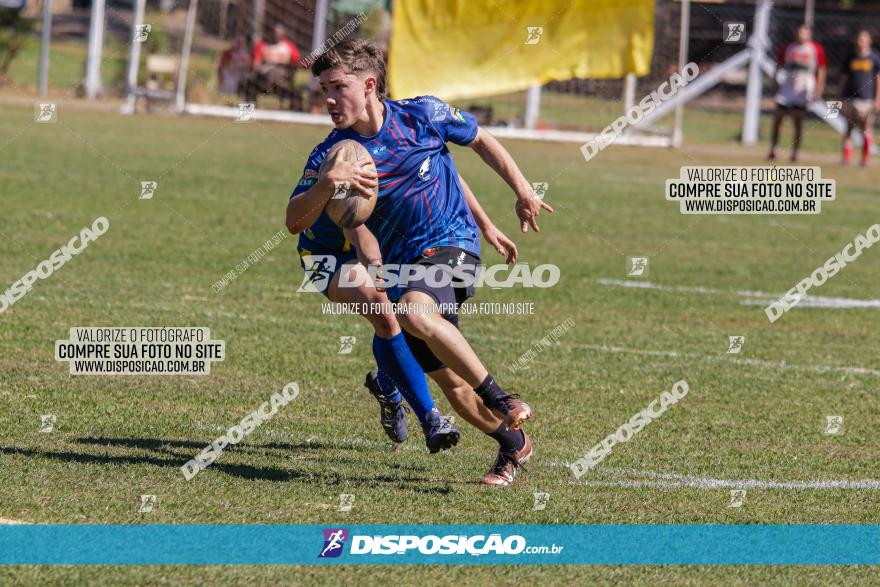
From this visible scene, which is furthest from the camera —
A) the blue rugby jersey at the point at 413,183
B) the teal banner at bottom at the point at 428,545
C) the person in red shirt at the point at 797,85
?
the person in red shirt at the point at 797,85

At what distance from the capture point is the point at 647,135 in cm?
3328

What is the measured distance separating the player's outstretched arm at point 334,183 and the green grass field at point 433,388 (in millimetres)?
1266

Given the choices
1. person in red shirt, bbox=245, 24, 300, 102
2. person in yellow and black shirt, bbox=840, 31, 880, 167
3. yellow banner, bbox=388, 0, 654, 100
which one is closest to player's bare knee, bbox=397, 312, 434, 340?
person in yellow and black shirt, bbox=840, 31, 880, 167

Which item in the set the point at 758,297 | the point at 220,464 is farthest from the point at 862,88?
the point at 220,464

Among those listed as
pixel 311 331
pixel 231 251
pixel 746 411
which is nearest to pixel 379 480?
pixel 746 411

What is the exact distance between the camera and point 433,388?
9422 millimetres

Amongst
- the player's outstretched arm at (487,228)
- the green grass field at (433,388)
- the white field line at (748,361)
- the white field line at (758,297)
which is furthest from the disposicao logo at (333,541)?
the white field line at (758,297)

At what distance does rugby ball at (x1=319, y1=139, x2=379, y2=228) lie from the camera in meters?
6.51

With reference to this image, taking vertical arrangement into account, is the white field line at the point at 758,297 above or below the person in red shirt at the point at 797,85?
below

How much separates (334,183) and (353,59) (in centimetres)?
73

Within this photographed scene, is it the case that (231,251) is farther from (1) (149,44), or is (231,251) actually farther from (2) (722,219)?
(1) (149,44)

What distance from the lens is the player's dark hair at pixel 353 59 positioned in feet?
22.0

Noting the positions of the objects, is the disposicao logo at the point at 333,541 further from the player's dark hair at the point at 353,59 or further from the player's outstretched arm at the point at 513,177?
the player's dark hair at the point at 353,59

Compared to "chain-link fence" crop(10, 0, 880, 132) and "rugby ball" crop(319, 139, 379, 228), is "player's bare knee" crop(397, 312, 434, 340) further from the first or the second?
"chain-link fence" crop(10, 0, 880, 132)
